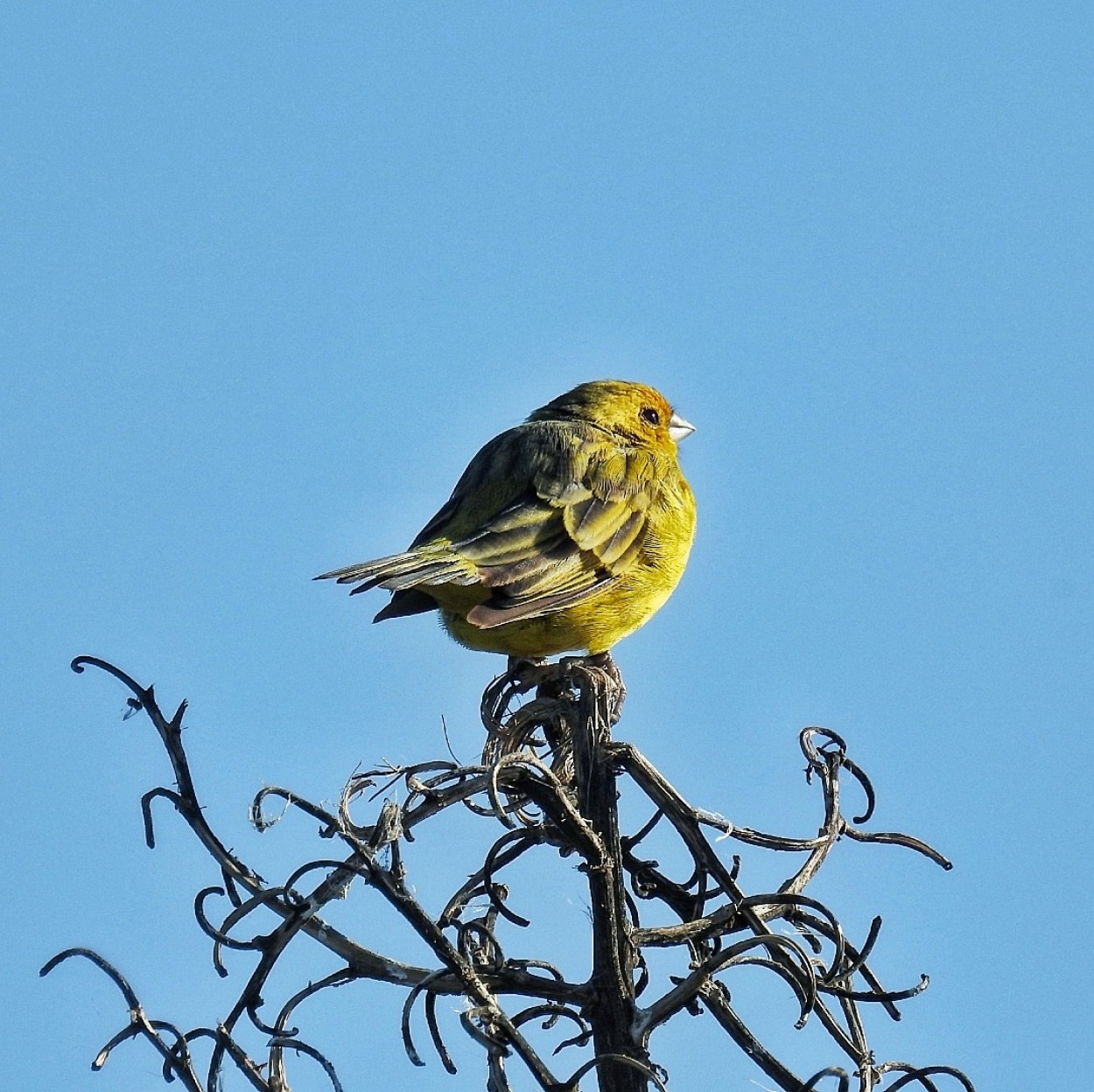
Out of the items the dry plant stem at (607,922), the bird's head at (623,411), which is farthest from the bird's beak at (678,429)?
the dry plant stem at (607,922)

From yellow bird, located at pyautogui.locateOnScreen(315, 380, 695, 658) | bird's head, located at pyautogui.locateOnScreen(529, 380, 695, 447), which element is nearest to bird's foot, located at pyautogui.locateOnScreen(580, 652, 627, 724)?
yellow bird, located at pyautogui.locateOnScreen(315, 380, 695, 658)

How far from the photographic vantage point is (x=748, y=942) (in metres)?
3.29

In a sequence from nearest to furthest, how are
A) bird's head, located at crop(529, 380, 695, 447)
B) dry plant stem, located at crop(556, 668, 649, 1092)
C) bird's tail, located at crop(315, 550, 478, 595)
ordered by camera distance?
dry plant stem, located at crop(556, 668, 649, 1092), bird's tail, located at crop(315, 550, 478, 595), bird's head, located at crop(529, 380, 695, 447)

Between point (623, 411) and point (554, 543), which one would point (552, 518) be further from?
point (623, 411)

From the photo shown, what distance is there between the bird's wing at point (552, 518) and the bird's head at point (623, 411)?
0.67ft

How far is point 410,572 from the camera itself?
589cm

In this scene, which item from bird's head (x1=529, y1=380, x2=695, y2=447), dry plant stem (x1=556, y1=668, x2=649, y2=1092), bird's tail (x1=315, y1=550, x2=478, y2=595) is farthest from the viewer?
bird's head (x1=529, y1=380, x2=695, y2=447)

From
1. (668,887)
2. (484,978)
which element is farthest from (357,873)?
(668,887)

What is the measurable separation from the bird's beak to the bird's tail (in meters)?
2.11

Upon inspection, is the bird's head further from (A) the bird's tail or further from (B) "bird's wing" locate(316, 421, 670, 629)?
(A) the bird's tail

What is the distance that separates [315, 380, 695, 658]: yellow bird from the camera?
6.08 m

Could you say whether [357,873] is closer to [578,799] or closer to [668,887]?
[578,799]

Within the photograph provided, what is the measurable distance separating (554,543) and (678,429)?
1749 millimetres

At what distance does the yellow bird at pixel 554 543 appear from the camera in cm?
608
